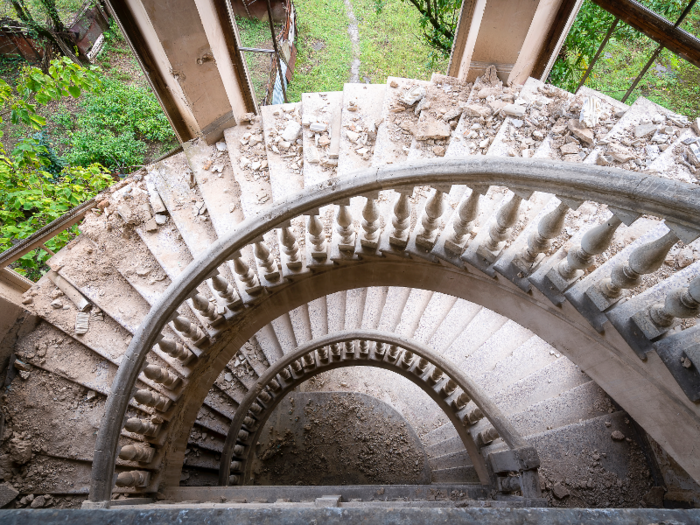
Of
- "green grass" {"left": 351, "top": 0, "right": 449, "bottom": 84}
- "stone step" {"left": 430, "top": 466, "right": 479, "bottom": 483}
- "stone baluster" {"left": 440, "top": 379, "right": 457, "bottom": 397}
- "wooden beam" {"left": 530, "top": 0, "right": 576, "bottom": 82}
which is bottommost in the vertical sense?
"stone step" {"left": 430, "top": 466, "right": 479, "bottom": 483}

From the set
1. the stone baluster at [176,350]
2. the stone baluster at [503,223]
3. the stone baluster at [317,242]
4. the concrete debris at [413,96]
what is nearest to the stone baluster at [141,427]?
the stone baluster at [176,350]

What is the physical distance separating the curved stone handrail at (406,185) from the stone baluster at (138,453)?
39 centimetres

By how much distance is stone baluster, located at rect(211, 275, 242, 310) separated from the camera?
3115mm

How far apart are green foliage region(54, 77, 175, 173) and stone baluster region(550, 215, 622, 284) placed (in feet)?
26.2

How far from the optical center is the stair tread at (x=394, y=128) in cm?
379

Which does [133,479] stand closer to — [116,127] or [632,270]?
[632,270]

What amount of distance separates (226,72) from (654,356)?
181 inches

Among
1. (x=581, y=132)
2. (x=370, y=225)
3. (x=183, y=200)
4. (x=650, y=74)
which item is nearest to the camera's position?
(x=370, y=225)

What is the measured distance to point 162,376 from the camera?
10.5 ft

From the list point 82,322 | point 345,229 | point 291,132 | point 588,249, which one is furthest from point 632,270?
point 82,322

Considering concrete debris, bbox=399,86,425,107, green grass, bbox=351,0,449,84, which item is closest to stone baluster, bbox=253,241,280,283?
concrete debris, bbox=399,86,425,107

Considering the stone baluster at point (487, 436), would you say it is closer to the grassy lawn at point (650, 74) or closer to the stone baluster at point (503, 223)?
the stone baluster at point (503, 223)

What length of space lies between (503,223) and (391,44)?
835cm

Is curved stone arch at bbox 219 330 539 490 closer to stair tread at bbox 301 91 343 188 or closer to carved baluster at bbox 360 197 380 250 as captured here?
carved baluster at bbox 360 197 380 250
